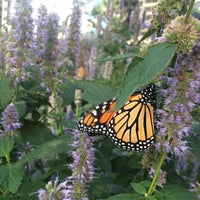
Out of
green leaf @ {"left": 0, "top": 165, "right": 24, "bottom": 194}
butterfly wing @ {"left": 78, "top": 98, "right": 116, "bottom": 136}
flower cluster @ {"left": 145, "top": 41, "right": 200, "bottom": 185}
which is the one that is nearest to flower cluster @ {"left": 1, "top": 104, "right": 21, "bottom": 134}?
green leaf @ {"left": 0, "top": 165, "right": 24, "bottom": 194}

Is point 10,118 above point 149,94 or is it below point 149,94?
below

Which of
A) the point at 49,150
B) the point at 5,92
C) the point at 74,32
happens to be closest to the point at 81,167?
the point at 49,150

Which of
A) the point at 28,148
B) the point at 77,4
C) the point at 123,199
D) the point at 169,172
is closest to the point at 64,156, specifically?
the point at 28,148

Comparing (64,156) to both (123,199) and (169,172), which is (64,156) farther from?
(123,199)

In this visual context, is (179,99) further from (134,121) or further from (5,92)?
(5,92)

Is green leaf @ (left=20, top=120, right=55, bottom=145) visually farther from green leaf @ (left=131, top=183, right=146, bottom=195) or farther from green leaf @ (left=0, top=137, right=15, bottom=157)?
green leaf @ (left=131, top=183, right=146, bottom=195)
